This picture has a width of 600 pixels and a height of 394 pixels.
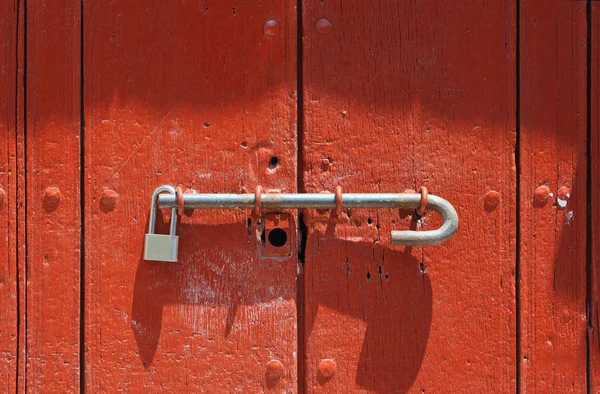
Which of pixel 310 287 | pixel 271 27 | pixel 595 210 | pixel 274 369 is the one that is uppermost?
pixel 271 27

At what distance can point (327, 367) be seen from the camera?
88 centimetres

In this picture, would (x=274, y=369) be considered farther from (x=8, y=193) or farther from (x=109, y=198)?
(x=8, y=193)

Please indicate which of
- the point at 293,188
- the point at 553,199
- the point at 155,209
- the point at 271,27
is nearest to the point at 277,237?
the point at 293,188

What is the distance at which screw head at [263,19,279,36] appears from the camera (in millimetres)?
885

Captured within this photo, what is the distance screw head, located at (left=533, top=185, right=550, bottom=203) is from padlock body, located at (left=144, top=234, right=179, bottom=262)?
21.7 inches

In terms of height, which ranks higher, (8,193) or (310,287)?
(8,193)

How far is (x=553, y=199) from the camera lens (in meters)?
0.90

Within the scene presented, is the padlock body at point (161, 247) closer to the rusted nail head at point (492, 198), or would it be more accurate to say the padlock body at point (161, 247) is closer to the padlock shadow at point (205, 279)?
the padlock shadow at point (205, 279)

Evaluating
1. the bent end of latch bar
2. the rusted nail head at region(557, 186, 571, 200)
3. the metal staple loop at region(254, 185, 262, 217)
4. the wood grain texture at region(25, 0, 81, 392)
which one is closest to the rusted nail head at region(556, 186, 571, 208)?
the rusted nail head at region(557, 186, 571, 200)

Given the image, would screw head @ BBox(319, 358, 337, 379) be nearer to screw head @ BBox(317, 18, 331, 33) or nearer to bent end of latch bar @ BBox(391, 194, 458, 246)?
bent end of latch bar @ BBox(391, 194, 458, 246)

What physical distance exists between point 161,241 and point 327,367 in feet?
1.03

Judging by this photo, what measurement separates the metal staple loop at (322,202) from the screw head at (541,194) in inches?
6.2

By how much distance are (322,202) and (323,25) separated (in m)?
0.28

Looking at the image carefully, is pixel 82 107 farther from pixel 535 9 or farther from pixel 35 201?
pixel 535 9
